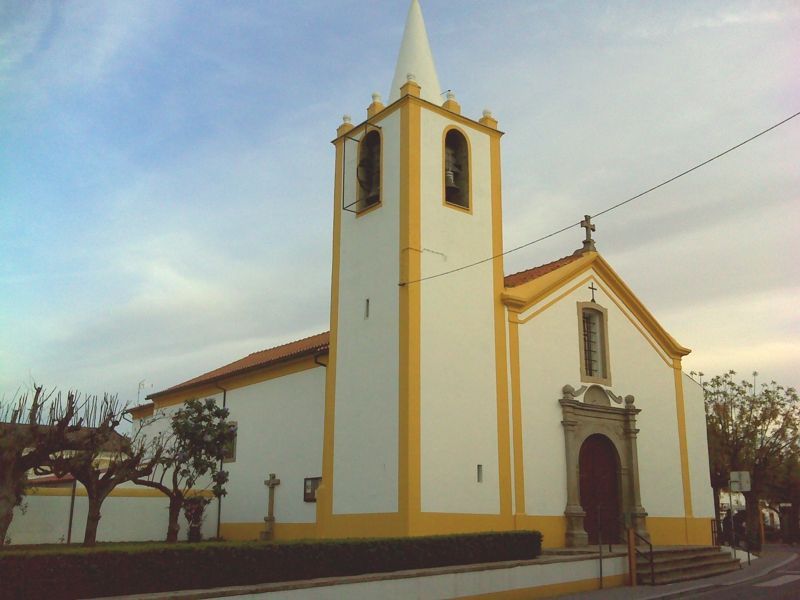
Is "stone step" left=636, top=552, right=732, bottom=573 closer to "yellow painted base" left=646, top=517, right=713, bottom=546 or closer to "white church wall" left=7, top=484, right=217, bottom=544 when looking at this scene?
"yellow painted base" left=646, top=517, right=713, bottom=546

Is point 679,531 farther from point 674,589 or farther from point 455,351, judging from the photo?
point 455,351

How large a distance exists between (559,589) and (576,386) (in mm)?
6473

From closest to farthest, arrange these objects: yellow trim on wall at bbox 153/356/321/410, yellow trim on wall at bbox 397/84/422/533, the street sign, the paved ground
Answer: the paved ground, yellow trim on wall at bbox 397/84/422/533, the street sign, yellow trim on wall at bbox 153/356/321/410

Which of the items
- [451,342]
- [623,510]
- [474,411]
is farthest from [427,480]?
[623,510]

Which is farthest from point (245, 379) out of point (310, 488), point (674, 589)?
point (674, 589)

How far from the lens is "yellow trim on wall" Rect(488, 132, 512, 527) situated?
18469 millimetres

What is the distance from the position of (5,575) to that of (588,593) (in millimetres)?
11032

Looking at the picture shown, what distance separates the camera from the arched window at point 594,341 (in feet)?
71.5

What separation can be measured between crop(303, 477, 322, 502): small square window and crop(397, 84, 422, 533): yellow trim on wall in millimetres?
4307

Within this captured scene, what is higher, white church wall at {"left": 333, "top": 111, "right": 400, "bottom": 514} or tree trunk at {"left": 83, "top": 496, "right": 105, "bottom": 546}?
white church wall at {"left": 333, "top": 111, "right": 400, "bottom": 514}

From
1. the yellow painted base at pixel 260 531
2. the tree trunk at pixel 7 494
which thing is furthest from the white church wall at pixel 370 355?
the tree trunk at pixel 7 494

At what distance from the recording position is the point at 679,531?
73.4ft

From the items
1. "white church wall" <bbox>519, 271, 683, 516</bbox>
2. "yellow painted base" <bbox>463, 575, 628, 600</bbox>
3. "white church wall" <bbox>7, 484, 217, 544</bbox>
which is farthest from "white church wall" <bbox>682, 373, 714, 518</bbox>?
"white church wall" <bbox>7, 484, 217, 544</bbox>

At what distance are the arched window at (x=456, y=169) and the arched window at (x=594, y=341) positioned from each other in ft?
15.6
